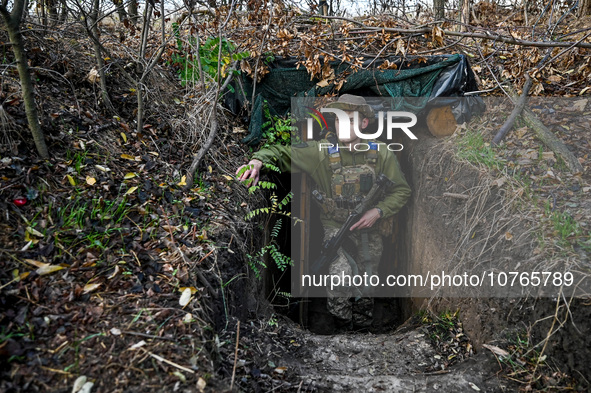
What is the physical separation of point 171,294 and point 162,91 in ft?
8.57

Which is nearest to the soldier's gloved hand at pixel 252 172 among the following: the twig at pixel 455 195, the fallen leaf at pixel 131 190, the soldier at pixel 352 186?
the soldier at pixel 352 186

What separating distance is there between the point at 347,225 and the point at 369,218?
0.86 ft

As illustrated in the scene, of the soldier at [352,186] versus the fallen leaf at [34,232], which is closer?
the fallen leaf at [34,232]

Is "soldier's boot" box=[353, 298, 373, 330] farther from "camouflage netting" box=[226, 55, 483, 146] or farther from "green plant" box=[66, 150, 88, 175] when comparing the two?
"green plant" box=[66, 150, 88, 175]

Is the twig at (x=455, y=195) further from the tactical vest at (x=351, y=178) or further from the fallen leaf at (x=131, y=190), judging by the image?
the fallen leaf at (x=131, y=190)

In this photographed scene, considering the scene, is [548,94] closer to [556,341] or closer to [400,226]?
[400,226]

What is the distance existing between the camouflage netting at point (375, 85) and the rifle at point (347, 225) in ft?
2.94

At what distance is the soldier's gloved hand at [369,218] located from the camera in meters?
4.26

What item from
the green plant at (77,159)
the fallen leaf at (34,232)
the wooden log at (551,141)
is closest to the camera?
the fallen leaf at (34,232)

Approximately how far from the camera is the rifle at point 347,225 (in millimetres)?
4258

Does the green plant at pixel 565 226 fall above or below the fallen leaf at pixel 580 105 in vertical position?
below

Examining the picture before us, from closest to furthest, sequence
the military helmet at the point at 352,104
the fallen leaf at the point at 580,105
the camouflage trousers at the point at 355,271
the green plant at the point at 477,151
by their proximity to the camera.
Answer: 1. the green plant at the point at 477,151
2. the fallen leaf at the point at 580,105
3. the military helmet at the point at 352,104
4. the camouflage trousers at the point at 355,271

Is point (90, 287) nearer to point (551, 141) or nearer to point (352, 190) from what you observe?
point (352, 190)

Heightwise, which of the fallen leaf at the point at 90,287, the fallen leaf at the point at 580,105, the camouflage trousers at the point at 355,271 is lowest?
the camouflage trousers at the point at 355,271
